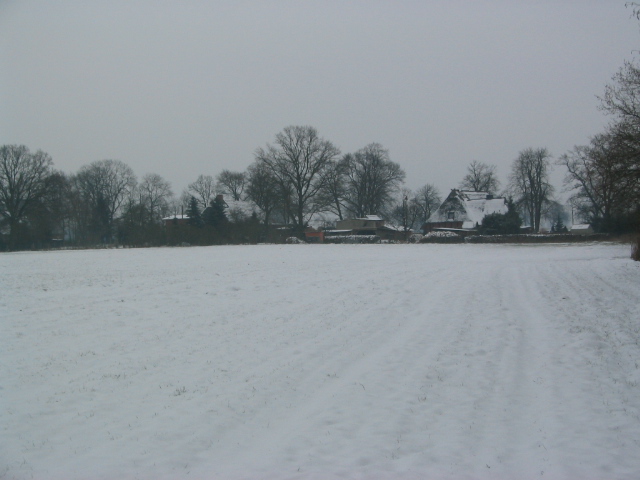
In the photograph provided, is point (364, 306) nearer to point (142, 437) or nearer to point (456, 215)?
point (142, 437)

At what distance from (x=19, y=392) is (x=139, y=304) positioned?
6039 millimetres

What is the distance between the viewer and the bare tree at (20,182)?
4916 cm

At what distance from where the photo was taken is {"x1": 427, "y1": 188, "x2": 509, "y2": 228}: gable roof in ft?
263

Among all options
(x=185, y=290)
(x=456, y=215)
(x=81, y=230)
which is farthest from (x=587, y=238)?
(x=81, y=230)

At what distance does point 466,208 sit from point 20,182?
61087 mm

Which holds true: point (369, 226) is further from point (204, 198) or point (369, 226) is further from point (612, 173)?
point (612, 173)

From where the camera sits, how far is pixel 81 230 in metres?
74.4

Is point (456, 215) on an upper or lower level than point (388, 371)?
upper

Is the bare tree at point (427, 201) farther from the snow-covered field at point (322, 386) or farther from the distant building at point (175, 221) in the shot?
the snow-covered field at point (322, 386)

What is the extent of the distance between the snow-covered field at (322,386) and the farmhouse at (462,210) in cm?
6729

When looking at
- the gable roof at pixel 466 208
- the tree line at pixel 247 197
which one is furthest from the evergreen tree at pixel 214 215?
the gable roof at pixel 466 208

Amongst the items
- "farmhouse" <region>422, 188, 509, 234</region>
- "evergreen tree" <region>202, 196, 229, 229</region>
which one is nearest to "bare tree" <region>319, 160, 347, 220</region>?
"evergreen tree" <region>202, 196, 229, 229</region>

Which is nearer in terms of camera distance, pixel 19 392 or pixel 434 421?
pixel 434 421

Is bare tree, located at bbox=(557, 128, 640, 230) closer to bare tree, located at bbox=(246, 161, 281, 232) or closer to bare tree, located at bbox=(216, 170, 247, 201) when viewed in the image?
bare tree, located at bbox=(246, 161, 281, 232)
